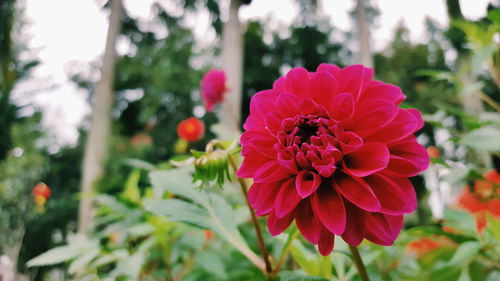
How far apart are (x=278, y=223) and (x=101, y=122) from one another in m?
6.14

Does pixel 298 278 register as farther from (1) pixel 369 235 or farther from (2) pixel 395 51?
(2) pixel 395 51

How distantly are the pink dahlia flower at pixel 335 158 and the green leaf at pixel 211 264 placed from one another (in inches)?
10.6

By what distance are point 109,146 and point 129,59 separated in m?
2.01

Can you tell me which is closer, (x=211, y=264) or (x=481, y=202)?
(x=211, y=264)

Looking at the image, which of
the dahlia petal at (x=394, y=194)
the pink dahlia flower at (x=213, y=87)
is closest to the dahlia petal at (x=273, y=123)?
the dahlia petal at (x=394, y=194)

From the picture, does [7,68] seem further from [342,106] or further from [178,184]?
[342,106]

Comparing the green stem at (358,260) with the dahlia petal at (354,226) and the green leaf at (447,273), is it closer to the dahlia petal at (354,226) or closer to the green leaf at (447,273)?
the dahlia petal at (354,226)

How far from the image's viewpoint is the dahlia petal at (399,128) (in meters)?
0.34

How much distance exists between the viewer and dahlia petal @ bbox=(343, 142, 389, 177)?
32 centimetres

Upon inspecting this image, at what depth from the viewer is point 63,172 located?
8.75 metres

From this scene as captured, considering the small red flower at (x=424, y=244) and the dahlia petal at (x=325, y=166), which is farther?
the small red flower at (x=424, y=244)

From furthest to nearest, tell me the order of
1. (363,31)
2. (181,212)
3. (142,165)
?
1. (363,31)
2. (142,165)
3. (181,212)

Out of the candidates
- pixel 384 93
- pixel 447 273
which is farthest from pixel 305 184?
pixel 447 273

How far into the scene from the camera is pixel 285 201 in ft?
1.13
